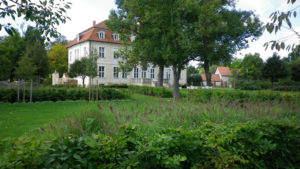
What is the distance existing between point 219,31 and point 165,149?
42.6 feet

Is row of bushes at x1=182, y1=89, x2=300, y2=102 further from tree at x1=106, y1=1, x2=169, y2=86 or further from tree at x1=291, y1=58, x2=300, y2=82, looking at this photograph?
tree at x1=291, y1=58, x2=300, y2=82

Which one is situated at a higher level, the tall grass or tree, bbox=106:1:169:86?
tree, bbox=106:1:169:86

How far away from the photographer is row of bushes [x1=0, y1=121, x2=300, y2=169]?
2.02 metres

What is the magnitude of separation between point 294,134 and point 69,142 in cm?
307

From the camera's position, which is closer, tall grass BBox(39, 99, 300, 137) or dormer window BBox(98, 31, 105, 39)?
tall grass BBox(39, 99, 300, 137)

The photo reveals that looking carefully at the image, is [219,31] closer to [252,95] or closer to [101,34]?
[252,95]

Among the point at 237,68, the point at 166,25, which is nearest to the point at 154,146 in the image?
the point at 166,25

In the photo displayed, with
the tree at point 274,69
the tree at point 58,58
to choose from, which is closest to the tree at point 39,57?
the tree at point 58,58

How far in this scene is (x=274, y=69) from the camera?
40.0 m

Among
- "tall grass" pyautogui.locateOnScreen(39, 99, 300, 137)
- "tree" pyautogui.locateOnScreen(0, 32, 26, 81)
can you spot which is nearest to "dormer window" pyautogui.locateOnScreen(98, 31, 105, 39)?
"tree" pyautogui.locateOnScreen(0, 32, 26, 81)

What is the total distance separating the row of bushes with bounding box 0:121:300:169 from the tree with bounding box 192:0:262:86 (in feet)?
31.3

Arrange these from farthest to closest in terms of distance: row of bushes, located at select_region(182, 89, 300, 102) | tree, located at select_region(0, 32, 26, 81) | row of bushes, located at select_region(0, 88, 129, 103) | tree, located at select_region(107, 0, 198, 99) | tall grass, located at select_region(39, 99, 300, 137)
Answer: tree, located at select_region(107, 0, 198, 99) < row of bushes, located at select_region(0, 88, 129, 103) < row of bushes, located at select_region(182, 89, 300, 102) < tree, located at select_region(0, 32, 26, 81) < tall grass, located at select_region(39, 99, 300, 137)

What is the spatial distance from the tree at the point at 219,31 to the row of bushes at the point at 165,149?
953 cm

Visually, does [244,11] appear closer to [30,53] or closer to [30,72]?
[30,72]
